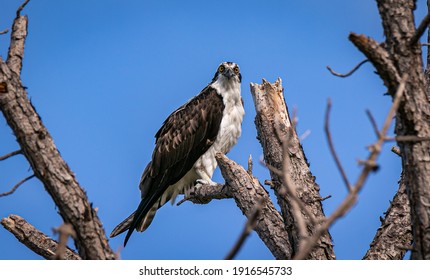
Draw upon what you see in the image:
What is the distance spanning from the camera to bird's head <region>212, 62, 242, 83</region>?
10.7m

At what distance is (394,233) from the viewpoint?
25.7 feet

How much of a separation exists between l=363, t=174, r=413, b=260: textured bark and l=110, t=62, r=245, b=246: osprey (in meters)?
3.03

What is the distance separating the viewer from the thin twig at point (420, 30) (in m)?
4.59

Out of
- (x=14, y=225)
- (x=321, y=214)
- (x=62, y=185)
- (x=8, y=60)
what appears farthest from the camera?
(x=14, y=225)

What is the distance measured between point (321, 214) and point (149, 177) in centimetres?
363

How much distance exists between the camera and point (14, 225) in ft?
26.9

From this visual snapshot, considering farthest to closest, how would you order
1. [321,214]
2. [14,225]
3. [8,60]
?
[14,225], [321,214], [8,60]

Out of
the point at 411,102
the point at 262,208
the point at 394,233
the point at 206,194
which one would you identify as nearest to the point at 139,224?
→ the point at 206,194

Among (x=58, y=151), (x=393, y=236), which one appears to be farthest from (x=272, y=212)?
(x=58, y=151)

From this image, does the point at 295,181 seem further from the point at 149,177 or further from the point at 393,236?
the point at 149,177

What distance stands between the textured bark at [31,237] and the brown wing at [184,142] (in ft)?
7.08

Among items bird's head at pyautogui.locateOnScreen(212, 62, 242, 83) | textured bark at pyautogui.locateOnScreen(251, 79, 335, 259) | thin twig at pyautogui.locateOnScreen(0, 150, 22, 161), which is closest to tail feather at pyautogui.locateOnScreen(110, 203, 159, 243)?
bird's head at pyautogui.locateOnScreen(212, 62, 242, 83)

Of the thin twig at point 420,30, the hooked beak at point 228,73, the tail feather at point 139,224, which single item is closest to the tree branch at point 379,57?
the thin twig at point 420,30
